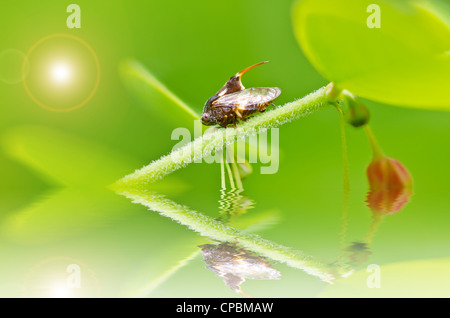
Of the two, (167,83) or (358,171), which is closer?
(358,171)

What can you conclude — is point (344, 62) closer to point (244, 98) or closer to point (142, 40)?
point (244, 98)

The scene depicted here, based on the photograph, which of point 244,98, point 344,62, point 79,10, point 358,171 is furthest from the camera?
point 79,10

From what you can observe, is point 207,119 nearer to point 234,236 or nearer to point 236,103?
point 236,103

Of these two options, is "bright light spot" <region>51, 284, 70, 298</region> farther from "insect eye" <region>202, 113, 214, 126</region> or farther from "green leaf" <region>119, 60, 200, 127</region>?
"green leaf" <region>119, 60, 200, 127</region>

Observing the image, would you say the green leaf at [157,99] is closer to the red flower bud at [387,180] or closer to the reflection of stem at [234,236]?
the reflection of stem at [234,236]

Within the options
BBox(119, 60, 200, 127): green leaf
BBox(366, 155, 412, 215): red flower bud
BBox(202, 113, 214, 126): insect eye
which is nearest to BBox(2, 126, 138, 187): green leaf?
BBox(119, 60, 200, 127): green leaf

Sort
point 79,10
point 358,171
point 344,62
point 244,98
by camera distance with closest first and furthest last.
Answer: point 344,62
point 244,98
point 358,171
point 79,10

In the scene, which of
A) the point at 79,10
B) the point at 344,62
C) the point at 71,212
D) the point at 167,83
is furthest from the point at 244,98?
the point at 79,10
